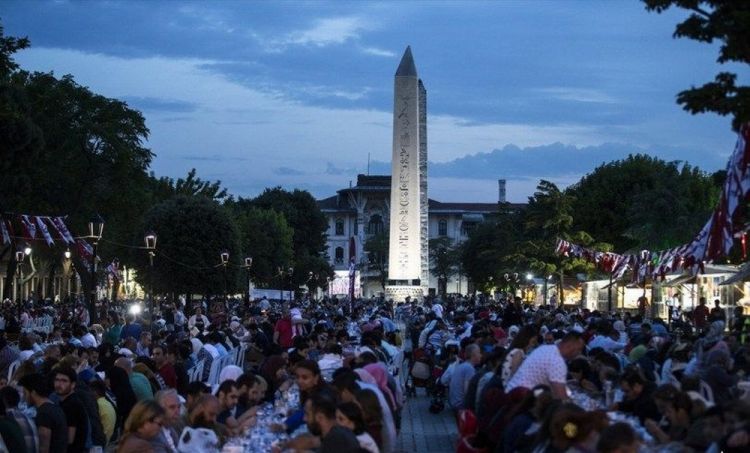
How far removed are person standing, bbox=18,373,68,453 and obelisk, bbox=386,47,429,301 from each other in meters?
59.4

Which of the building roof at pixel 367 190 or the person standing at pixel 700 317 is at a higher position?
the building roof at pixel 367 190

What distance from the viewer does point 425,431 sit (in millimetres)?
23578

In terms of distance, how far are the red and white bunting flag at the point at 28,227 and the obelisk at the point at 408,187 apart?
30531 millimetres

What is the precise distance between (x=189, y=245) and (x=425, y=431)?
5301cm

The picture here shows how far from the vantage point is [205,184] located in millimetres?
114438

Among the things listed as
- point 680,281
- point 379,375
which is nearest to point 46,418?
point 379,375

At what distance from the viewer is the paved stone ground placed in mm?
20953

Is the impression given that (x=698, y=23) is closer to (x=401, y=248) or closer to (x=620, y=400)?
(x=620, y=400)

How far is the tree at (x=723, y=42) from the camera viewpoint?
14.4 m

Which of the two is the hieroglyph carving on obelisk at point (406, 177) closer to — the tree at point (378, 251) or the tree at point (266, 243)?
the tree at point (266, 243)

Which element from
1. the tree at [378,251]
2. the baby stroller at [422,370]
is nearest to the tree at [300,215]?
the tree at [378,251]

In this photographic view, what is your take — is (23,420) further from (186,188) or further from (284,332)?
(186,188)

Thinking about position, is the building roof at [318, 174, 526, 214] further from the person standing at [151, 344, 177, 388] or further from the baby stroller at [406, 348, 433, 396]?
the person standing at [151, 344, 177, 388]

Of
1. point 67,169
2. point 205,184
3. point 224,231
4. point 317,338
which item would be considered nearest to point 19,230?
point 67,169
